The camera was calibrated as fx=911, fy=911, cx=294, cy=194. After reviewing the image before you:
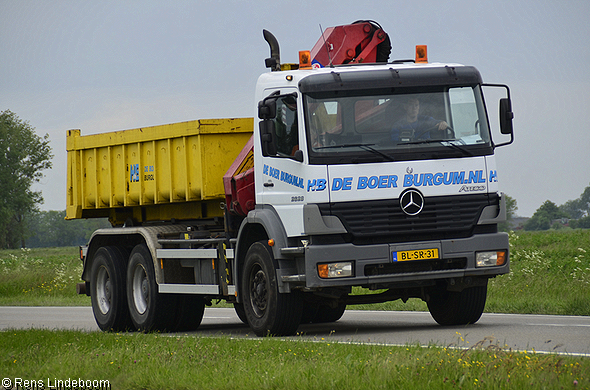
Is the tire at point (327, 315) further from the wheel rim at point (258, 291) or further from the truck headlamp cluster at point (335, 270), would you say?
the truck headlamp cluster at point (335, 270)

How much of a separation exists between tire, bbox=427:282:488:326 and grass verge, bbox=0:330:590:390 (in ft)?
10.2

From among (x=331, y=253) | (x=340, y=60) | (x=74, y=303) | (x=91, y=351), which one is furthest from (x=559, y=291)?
(x=74, y=303)

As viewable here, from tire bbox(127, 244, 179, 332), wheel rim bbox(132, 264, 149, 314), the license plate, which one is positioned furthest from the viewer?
wheel rim bbox(132, 264, 149, 314)

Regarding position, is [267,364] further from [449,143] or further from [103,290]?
[103,290]

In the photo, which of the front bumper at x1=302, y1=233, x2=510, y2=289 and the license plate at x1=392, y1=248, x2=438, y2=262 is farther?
the license plate at x1=392, y1=248, x2=438, y2=262

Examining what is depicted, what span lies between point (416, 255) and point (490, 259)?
3.21ft

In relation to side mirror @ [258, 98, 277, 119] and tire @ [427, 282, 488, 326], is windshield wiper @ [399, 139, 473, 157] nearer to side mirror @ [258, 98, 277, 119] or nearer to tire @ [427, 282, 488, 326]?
side mirror @ [258, 98, 277, 119]

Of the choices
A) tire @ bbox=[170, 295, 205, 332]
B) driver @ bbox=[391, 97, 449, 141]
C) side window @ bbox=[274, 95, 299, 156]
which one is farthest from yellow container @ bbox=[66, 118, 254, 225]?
driver @ bbox=[391, 97, 449, 141]

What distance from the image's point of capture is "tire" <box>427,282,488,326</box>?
38.2ft

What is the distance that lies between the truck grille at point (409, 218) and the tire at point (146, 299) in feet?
13.7

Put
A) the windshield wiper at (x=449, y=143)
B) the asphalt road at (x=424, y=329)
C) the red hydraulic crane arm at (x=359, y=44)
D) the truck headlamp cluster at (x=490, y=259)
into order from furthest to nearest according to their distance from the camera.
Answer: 1. the red hydraulic crane arm at (x=359, y=44)
2. the truck headlamp cluster at (x=490, y=259)
3. the windshield wiper at (x=449, y=143)
4. the asphalt road at (x=424, y=329)

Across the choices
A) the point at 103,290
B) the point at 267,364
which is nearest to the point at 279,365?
the point at 267,364

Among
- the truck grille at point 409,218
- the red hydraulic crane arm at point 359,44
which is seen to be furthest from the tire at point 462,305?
the red hydraulic crane arm at point 359,44

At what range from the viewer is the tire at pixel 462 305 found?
38.2 feet
